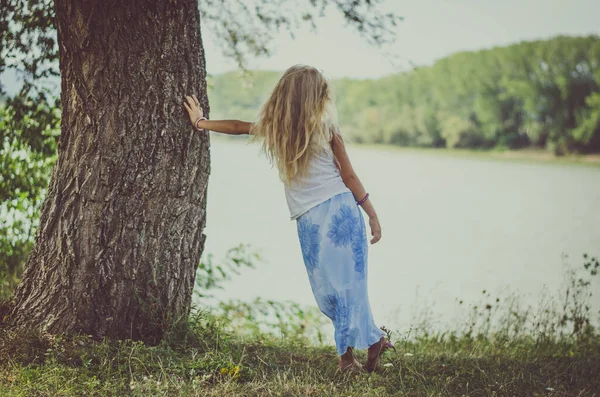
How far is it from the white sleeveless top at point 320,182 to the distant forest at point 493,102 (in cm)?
3966

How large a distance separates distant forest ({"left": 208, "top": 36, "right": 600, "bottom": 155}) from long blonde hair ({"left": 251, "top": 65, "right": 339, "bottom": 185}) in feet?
130

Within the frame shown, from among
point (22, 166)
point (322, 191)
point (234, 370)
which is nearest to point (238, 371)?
point (234, 370)

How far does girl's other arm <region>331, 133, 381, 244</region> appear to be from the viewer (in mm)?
3576

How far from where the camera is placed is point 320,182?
359 centimetres

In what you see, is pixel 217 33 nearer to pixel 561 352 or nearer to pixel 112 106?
pixel 112 106

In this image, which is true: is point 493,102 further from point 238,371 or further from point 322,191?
point 238,371

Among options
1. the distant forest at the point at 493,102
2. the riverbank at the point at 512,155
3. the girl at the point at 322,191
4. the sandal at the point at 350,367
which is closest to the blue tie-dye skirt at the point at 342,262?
the girl at the point at 322,191

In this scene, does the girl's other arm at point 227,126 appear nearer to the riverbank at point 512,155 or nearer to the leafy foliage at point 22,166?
the leafy foliage at point 22,166

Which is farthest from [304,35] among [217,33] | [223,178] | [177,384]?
[223,178]

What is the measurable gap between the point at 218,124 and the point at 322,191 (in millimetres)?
706

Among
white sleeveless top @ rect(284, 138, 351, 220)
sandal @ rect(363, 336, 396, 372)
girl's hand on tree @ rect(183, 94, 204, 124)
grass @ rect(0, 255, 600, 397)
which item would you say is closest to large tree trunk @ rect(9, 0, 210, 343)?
girl's hand on tree @ rect(183, 94, 204, 124)

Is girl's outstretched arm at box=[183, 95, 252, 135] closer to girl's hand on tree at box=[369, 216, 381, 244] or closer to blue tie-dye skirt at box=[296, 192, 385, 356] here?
blue tie-dye skirt at box=[296, 192, 385, 356]

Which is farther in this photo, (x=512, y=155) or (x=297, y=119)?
(x=512, y=155)

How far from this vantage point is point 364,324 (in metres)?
3.62
